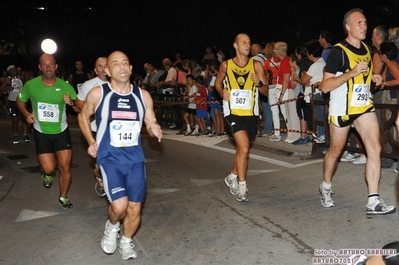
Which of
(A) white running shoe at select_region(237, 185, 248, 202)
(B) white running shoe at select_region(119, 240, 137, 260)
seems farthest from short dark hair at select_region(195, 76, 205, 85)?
(B) white running shoe at select_region(119, 240, 137, 260)

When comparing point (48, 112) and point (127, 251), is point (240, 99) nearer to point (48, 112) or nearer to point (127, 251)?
point (48, 112)

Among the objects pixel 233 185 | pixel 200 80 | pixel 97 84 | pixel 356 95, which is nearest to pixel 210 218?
pixel 233 185

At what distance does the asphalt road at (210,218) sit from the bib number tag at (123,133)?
113 centimetres

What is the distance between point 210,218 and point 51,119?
2611mm

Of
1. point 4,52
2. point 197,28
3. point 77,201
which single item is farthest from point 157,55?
point 77,201

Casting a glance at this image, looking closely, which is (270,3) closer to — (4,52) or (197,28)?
(197,28)

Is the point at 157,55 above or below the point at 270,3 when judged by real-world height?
below

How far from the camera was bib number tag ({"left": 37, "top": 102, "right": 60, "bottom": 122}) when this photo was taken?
777cm

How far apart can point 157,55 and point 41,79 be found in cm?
2514

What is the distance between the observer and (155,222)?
683 centimetres

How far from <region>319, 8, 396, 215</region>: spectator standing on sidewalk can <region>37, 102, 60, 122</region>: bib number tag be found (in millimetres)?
3605

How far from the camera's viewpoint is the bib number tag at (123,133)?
5.39m

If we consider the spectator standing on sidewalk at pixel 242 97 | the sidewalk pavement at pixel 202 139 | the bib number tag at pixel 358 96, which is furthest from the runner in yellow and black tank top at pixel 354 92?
the sidewalk pavement at pixel 202 139

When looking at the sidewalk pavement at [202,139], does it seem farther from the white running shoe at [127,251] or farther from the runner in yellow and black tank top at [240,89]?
the white running shoe at [127,251]
